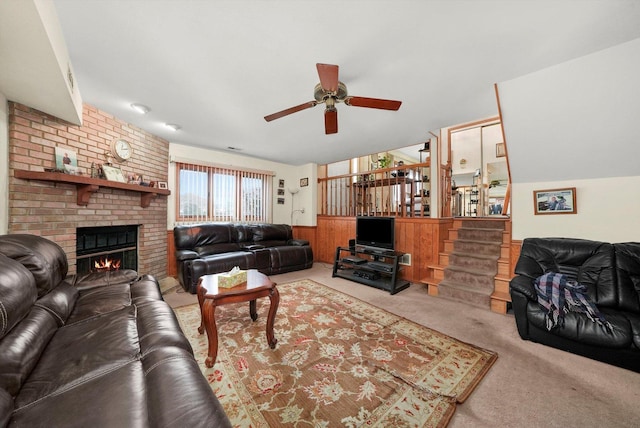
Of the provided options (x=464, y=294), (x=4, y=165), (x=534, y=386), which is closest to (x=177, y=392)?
(x=534, y=386)

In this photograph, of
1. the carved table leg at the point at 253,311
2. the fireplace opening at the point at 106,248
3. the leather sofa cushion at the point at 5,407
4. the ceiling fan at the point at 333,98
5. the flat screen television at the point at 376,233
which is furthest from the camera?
the flat screen television at the point at 376,233

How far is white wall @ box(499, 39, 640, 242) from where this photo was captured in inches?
77.7

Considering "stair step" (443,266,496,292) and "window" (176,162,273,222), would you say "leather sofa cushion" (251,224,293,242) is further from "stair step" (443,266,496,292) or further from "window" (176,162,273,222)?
→ "stair step" (443,266,496,292)

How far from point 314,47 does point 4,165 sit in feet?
9.90

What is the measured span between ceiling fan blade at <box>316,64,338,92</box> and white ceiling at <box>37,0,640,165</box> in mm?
241

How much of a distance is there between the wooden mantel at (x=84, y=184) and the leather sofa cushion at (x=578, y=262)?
15.7 ft

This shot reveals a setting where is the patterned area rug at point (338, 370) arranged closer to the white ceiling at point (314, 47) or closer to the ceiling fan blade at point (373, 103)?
the ceiling fan blade at point (373, 103)

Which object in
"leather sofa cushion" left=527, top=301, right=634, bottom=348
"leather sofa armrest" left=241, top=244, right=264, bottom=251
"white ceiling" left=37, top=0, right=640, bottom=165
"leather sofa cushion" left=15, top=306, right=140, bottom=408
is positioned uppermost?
"white ceiling" left=37, top=0, right=640, bottom=165

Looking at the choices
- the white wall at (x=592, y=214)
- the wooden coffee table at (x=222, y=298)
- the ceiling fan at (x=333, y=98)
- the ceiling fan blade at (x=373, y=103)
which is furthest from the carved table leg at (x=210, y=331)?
the white wall at (x=592, y=214)

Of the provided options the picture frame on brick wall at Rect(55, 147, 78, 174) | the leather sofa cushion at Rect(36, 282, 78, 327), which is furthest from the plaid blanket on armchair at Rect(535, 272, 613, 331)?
the picture frame on brick wall at Rect(55, 147, 78, 174)

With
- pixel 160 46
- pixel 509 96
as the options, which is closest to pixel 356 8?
pixel 160 46

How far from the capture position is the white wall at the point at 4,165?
2105 millimetres

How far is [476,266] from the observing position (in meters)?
3.35

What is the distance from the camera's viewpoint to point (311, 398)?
1464 mm
